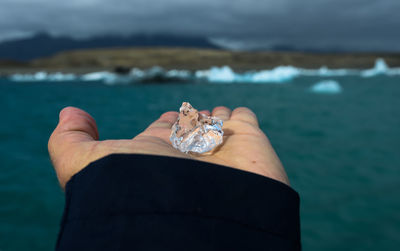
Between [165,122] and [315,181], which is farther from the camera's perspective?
[315,181]

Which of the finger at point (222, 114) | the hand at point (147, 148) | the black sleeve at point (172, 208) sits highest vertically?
the finger at point (222, 114)

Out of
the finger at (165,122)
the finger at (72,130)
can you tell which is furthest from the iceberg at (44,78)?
the finger at (72,130)

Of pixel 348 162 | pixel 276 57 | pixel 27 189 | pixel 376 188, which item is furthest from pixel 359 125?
pixel 276 57

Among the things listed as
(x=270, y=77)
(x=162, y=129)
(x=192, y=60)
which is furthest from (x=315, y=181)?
(x=192, y=60)

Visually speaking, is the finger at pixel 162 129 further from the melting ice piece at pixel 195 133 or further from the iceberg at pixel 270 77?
the iceberg at pixel 270 77

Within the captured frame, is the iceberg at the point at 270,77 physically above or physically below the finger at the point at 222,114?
above

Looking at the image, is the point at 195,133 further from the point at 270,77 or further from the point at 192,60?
the point at 192,60
